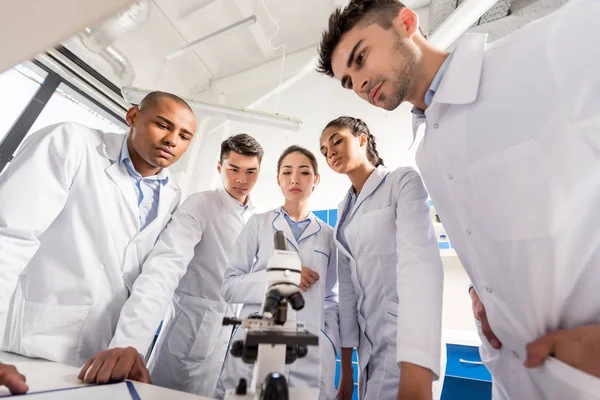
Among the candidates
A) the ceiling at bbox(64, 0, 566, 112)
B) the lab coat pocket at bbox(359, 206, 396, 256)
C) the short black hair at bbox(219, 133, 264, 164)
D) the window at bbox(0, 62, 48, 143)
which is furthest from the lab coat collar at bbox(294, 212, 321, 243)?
the window at bbox(0, 62, 48, 143)

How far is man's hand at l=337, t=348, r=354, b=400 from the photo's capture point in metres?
1.37

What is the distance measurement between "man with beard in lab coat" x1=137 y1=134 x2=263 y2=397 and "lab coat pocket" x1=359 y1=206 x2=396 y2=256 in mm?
788

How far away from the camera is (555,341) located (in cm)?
65

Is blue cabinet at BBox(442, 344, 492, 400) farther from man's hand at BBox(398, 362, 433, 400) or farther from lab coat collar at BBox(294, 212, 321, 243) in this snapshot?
man's hand at BBox(398, 362, 433, 400)

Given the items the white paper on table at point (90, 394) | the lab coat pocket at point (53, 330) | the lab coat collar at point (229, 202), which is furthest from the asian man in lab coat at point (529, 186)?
the lab coat pocket at point (53, 330)

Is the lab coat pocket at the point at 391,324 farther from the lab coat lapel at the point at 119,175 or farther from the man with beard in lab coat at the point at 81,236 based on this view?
the lab coat lapel at the point at 119,175

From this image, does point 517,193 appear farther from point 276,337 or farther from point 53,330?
point 53,330

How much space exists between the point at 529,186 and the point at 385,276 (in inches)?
25.5

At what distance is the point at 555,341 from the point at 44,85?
4467 mm

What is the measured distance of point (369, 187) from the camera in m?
1.38

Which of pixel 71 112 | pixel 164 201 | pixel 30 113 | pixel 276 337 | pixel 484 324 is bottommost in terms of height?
pixel 276 337

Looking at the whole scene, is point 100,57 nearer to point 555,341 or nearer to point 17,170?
point 17,170

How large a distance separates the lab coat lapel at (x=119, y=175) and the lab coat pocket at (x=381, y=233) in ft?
3.60

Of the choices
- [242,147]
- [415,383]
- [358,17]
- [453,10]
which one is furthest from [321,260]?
[453,10]
